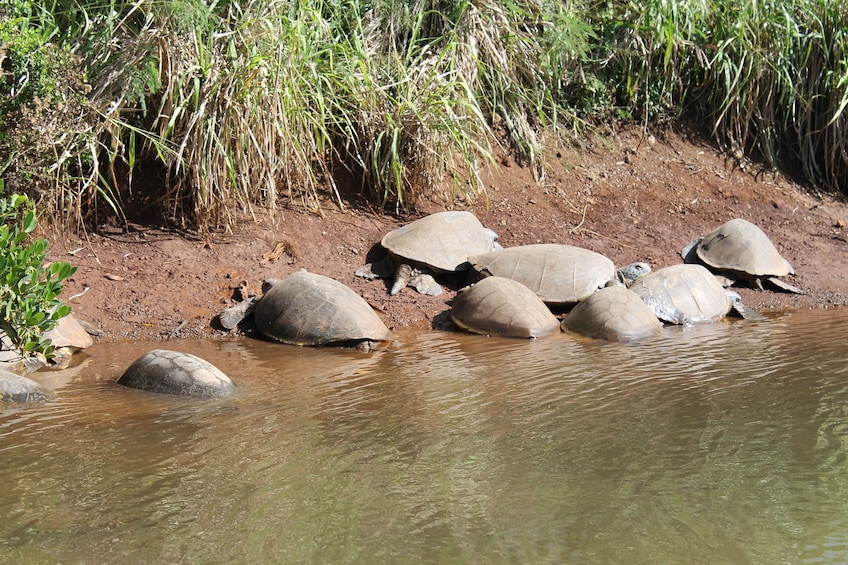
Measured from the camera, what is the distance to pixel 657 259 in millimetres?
8289

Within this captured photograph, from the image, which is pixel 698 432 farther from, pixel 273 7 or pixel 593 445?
pixel 273 7

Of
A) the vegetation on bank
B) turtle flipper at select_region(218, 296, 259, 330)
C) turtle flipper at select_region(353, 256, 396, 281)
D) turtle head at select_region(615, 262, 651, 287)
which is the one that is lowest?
turtle flipper at select_region(218, 296, 259, 330)

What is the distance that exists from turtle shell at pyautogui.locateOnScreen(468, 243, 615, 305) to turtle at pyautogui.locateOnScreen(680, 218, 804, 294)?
1.30m

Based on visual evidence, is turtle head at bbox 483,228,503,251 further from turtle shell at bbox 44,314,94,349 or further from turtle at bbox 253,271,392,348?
turtle shell at bbox 44,314,94,349

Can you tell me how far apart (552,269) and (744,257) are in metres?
1.92

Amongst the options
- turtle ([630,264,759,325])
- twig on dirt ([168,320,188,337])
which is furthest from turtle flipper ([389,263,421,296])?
turtle ([630,264,759,325])

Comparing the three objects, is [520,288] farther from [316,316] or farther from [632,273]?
[316,316]

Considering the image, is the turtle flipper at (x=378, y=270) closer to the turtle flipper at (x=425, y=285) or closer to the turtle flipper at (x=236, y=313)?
the turtle flipper at (x=425, y=285)

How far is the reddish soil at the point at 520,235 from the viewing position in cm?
→ 670

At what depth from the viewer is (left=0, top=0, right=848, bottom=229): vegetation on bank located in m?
6.97

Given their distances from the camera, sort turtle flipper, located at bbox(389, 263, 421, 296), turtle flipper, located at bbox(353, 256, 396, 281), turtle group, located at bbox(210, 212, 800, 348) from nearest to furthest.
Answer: turtle group, located at bbox(210, 212, 800, 348) < turtle flipper, located at bbox(389, 263, 421, 296) < turtle flipper, located at bbox(353, 256, 396, 281)

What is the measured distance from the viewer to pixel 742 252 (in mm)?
7816

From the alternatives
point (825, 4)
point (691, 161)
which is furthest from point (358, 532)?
point (825, 4)

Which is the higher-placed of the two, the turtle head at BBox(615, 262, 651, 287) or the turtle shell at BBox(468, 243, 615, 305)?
the turtle shell at BBox(468, 243, 615, 305)
